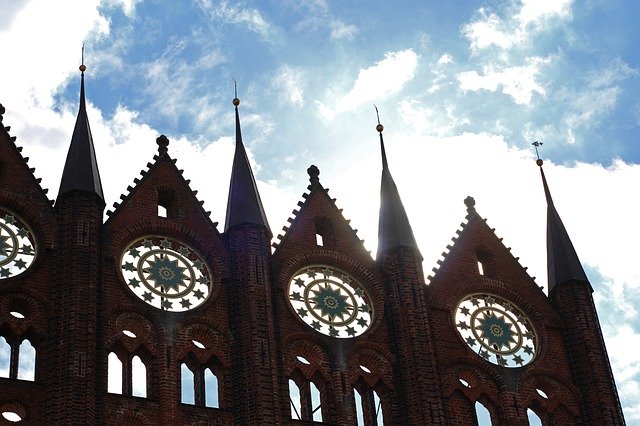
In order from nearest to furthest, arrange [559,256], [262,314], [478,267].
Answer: [262,314] → [478,267] → [559,256]

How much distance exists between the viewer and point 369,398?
36.1 metres

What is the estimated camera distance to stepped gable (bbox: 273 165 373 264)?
125 ft

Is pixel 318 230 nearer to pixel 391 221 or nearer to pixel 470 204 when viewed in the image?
pixel 391 221

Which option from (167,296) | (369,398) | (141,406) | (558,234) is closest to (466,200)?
(558,234)

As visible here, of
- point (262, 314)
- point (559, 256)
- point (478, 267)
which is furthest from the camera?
point (559, 256)

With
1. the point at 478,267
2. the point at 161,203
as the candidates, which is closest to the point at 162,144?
the point at 161,203

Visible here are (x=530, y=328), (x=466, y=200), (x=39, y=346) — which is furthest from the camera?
(x=466, y=200)

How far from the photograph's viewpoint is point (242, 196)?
37.8m

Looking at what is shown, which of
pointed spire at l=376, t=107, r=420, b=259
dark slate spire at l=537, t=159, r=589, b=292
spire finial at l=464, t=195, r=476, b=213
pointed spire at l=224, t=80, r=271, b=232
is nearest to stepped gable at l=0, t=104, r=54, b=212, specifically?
pointed spire at l=224, t=80, r=271, b=232

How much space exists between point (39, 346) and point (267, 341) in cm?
633

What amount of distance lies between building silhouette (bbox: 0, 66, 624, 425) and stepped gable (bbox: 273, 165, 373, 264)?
0.05 m

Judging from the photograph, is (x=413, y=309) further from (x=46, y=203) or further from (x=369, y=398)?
(x=46, y=203)

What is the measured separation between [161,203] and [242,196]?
2506 millimetres

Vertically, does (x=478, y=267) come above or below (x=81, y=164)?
below
